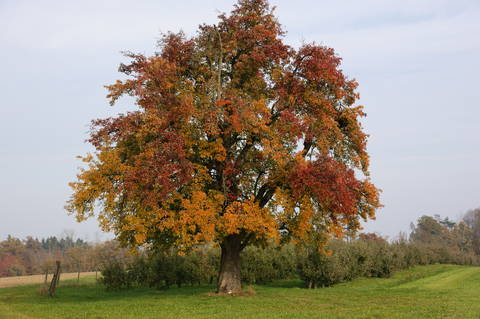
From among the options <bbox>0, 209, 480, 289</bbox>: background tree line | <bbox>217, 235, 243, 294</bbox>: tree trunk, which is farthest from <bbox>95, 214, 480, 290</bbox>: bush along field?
<bbox>217, 235, 243, 294</bbox>: tree trunk

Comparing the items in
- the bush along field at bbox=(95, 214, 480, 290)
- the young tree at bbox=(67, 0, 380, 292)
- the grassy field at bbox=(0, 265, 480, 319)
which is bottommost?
the grassy field at bbox=(0, 265, 480, 319)

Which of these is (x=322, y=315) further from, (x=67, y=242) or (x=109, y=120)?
(x=67, y=242)

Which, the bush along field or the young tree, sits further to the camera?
the bush along field

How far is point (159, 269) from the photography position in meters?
35.9

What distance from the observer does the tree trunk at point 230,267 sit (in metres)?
26.6

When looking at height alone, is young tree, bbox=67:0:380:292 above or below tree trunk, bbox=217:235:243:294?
above

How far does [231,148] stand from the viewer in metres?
27.0

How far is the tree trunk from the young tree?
6 cm

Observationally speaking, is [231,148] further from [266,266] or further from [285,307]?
[266,266]

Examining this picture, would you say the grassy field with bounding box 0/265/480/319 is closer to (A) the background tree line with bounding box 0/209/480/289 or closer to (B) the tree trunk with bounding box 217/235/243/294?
(B) the tree trunk with bounding box 217/235/243/294

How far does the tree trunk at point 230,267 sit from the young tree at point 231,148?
0.06m

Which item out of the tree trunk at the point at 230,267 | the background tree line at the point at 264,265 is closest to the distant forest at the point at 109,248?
the background tree line at the point at 264,265

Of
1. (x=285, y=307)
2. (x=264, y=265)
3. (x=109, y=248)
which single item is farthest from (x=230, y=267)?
(x=109, y=248)

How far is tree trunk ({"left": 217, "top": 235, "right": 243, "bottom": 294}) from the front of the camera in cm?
2658
